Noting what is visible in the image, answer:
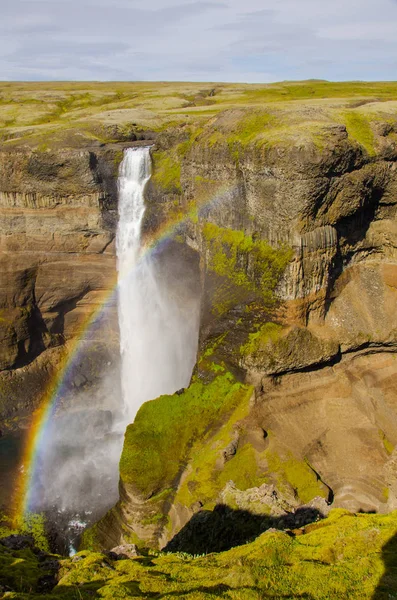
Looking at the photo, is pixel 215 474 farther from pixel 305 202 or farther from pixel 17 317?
pixel 17 317

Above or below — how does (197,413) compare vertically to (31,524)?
above

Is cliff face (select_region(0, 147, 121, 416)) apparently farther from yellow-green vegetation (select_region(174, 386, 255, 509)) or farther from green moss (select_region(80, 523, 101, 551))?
yellow-green vegetation (select_region(174, 386, 255, 509))

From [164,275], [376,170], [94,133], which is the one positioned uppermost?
[94,133]

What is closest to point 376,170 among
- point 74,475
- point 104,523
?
point 104,523

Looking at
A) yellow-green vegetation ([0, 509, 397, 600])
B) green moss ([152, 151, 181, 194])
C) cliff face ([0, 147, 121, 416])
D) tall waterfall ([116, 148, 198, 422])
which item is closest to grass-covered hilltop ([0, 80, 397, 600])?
green moss ([152, 151, 181, 194])

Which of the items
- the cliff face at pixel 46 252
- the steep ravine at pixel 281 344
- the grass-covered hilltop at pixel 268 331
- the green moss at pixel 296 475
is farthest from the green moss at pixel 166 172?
the green moss at pixel 296 475

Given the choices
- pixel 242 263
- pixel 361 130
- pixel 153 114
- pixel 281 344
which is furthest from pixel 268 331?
pixel 153 114
